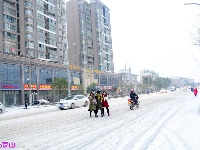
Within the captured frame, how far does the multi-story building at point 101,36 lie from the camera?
89.6 metres

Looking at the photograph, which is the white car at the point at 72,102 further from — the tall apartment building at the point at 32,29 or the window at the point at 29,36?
the window at the point at 29,36

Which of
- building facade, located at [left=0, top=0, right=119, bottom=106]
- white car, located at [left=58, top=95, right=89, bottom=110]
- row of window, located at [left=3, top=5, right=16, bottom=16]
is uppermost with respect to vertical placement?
row of window, located at [left=3, top=5, right=16, bottom=16]

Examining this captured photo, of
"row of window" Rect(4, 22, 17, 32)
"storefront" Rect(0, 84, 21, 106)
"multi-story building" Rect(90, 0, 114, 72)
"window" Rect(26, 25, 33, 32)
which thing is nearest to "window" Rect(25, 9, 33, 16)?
"window" Rect(26, 25, 33, 32)

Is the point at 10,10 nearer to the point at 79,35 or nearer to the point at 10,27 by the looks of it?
the point at 10,27

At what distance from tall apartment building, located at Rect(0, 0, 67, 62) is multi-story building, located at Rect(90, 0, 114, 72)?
2145cm

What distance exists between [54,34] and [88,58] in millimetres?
22218

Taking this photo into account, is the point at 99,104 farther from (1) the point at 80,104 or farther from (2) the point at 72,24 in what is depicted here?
(2) the point at 72,24

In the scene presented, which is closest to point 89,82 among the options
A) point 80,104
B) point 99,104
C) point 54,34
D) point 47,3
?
point 54,34

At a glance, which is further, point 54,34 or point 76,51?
point 76,51

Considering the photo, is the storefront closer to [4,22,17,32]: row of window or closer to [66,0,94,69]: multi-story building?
[4,22,17,32]: row of window

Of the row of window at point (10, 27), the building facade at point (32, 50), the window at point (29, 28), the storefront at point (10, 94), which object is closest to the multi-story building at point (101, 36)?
the building facade at point (32, 50)

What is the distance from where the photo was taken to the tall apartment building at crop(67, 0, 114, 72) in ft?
273

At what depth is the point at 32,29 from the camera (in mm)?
57469

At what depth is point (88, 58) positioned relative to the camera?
86000 mm
